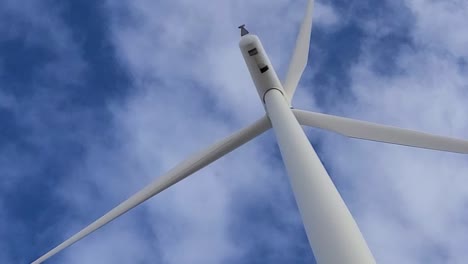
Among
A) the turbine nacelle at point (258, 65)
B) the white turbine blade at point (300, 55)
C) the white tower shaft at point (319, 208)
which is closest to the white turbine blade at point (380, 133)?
the turbine nacelle at point (258, 65)

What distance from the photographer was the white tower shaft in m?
12.2

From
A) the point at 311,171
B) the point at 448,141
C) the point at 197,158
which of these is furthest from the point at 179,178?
the point at 448,141

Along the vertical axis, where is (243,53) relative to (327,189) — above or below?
above

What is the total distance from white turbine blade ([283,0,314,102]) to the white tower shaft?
24.3 feet

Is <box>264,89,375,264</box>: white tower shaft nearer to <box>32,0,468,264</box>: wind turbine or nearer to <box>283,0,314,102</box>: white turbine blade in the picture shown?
<box>32,0,468,264</box>: wind turbine

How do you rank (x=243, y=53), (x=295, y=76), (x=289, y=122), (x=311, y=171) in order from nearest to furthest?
(x=311, y=171) < (x=289, y=122) < (x=243, y=53) < (x=295, y=76)

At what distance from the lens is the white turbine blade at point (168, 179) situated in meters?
21.6

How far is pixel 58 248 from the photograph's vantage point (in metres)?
21.8

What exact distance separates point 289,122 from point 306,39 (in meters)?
9.33

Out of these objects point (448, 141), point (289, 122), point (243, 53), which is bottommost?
point (448, 141)

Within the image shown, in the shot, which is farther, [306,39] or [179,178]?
[306,39]

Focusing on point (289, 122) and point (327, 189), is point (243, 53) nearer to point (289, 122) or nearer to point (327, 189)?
point (289, 122)

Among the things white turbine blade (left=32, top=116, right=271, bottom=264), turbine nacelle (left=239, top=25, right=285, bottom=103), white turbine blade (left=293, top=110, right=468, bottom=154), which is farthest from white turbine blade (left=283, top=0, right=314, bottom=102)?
white turbine blade (left=32, top=116, right=271, bottom=264)

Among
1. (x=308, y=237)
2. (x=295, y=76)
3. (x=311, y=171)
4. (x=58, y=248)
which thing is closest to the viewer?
(x=308, y=237)
